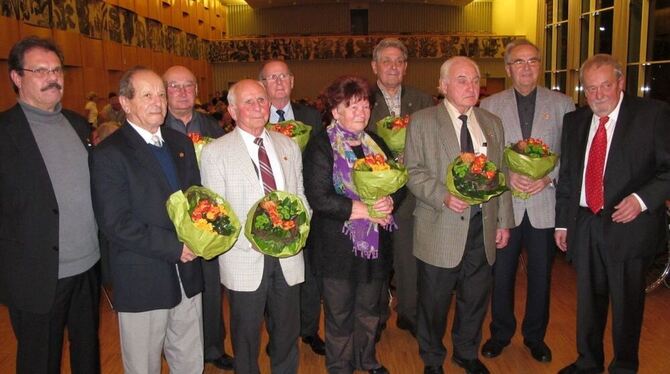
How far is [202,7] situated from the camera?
21250 millimetres

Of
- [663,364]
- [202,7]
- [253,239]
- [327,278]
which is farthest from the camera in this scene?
[202,7]

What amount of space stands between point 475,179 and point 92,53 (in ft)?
Answer: 37.3

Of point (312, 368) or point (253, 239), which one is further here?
point (312, 368)

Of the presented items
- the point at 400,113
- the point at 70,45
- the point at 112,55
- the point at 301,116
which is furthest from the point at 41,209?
the point at 112,55

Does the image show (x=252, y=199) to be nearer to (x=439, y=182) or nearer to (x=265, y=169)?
(x=265, y=169)

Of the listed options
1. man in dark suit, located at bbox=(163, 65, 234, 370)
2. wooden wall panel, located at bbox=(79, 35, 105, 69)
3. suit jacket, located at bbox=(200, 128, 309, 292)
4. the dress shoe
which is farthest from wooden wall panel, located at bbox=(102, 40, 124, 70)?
the dress shoe

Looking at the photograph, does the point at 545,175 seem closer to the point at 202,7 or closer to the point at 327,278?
the point at 327,278

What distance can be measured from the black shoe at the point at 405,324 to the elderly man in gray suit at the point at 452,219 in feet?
1.97

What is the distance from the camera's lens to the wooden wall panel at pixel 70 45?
33.3ft

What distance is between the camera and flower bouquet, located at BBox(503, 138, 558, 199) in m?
Result: 2.88

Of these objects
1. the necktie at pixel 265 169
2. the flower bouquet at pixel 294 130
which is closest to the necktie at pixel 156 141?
the necktie at pixel 265 169

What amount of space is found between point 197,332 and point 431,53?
2061cm

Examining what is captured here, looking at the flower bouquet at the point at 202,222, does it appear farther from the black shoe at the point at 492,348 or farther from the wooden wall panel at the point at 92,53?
the wooden wall panel at the point at 92,53

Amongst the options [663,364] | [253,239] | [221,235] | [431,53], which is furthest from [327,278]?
[431,53]
